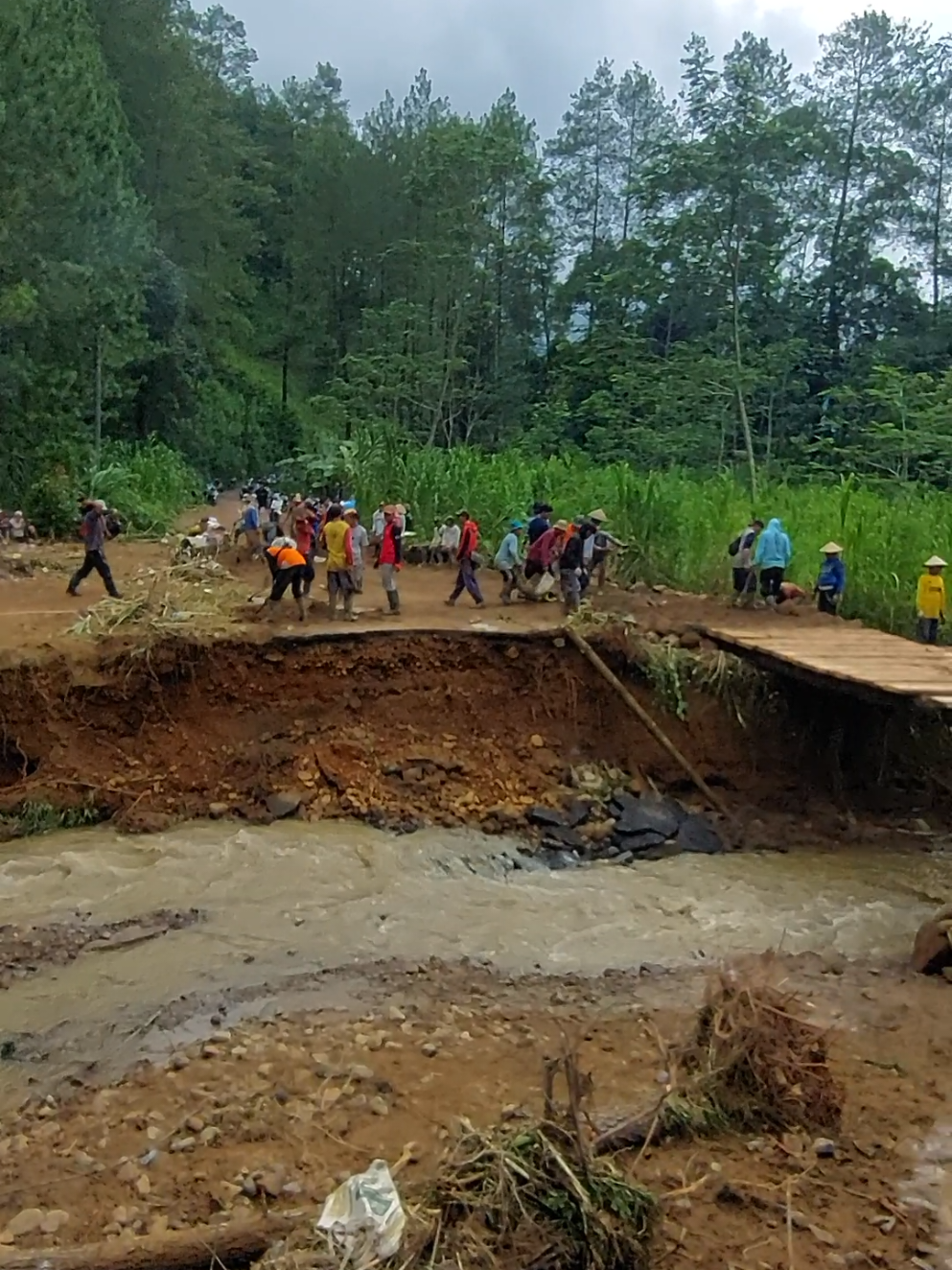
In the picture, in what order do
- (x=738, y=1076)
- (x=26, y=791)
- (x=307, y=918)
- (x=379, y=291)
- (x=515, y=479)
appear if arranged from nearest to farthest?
(x=738, y=1076) → (x=307, y=918) → (x=26, y=791) → (x=515, y=479) → (x=379, y=291)

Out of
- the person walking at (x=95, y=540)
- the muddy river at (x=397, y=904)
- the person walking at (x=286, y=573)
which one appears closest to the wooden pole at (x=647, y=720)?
the muddy river at (x=397, y=904)

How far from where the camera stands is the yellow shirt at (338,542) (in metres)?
13.4

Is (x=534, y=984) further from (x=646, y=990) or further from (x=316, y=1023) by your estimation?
(x=316, y=1023)

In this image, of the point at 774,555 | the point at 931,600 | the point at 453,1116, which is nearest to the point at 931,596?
the point at 931,600

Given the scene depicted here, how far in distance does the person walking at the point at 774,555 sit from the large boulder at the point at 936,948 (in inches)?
271

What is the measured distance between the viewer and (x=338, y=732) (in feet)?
39.9

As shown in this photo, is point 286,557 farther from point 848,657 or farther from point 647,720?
point 848,657

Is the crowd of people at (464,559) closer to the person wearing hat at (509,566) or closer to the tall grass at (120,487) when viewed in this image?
the person wearing hat at (509,566)

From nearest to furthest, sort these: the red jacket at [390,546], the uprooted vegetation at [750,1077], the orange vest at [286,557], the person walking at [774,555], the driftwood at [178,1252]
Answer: the driftwood at [178,1252] → the uprooted vegetation at [750,1077] → the orange vest at [286,557] → the red jacket at [390,546] → the person walking at [774,555]

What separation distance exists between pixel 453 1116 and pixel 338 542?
8.42m

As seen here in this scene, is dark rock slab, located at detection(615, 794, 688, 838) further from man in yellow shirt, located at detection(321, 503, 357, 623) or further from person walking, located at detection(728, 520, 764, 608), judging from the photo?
man in yellow shirt, located at detection(321, 503, 357, 623)

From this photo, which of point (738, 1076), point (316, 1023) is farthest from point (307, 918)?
point (738, 1076)

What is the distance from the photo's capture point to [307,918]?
30.9ft

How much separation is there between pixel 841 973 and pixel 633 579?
30.1 ft
